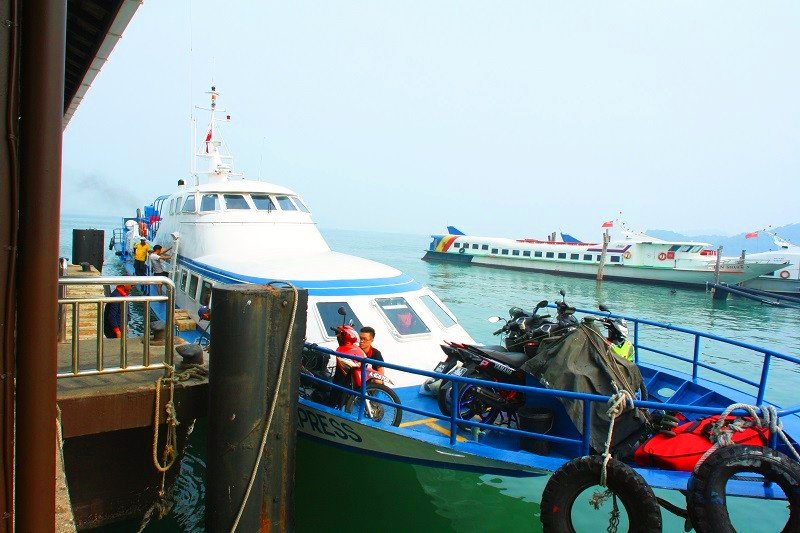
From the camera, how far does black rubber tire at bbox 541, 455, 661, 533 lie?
4773 mm

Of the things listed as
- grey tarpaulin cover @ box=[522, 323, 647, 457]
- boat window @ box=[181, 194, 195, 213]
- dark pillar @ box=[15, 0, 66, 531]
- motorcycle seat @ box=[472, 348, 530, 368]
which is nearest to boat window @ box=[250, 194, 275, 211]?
boat window @ box=[181, 194, 195, 213]

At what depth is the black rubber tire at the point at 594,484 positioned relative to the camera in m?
4.77

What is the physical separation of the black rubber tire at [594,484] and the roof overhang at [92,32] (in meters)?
5.17

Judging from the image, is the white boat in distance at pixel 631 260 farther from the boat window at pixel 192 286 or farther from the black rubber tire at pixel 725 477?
the black rubber tire at pixel 725 477

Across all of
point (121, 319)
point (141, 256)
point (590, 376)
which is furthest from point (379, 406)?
point (141, 256)

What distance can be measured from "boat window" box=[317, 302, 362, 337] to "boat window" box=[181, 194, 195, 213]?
19.9ft

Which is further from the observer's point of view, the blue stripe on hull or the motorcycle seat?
the blue stripe on hull

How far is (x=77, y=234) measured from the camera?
18656mm

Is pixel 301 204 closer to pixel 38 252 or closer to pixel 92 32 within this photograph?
pixel 92 32

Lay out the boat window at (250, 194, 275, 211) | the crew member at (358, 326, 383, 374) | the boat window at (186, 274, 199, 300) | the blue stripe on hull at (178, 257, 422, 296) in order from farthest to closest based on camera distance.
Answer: the boat window at (250, 194, 275, 211) < the boat window at (186, 274, 199, 300) < the blue stripe on hull at (178, 257, 422, 296) < the crew member at (358, 326, 383, 374)

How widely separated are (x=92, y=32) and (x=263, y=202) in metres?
6.30

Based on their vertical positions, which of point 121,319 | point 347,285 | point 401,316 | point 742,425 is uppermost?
point 347,285

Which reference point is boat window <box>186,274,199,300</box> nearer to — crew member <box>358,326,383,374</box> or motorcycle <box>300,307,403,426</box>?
motorcycle <box>300,307,403,426</box>

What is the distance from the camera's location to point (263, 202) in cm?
1264
